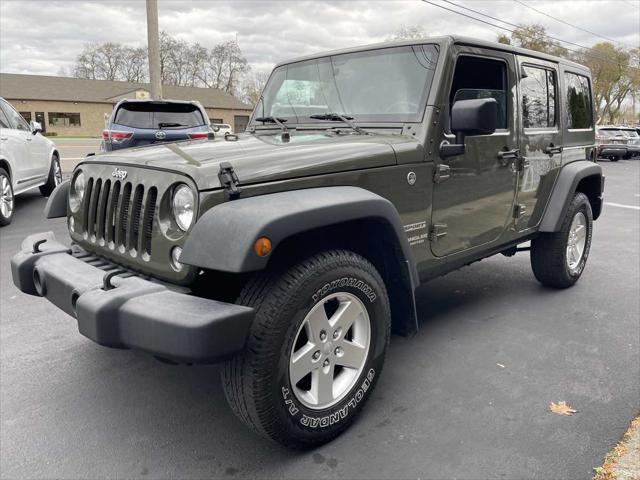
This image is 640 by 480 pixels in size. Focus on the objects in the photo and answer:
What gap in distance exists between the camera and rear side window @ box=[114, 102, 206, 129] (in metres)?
8.96

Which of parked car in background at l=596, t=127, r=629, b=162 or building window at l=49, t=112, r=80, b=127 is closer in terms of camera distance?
parked car in background at l=596, t=127, r=629, b=162

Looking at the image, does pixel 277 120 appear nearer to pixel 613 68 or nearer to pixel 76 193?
pixel 76 193

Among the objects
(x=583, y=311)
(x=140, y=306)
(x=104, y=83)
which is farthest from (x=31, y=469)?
(x=104, y=83)

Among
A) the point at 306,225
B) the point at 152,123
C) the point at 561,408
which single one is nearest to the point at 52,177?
the point at 152,123

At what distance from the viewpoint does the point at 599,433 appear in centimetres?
262

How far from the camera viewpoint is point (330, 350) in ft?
8.21

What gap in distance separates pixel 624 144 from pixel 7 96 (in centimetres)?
4930

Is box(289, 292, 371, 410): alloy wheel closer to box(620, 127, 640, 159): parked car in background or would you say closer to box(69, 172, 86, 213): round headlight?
box(69, 172, 86, 213): round headlight

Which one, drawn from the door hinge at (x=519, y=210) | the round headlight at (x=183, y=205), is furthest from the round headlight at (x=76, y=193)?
the door hinge at (x=519, y=210)

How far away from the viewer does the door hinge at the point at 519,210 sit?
3979 millimetres

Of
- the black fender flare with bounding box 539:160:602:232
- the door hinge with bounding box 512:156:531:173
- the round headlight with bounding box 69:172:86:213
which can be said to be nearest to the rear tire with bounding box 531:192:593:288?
the black fender flare with bounding box 539:160:602:232

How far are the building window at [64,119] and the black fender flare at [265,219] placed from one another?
56.0 m

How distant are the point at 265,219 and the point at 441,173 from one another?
1447mm

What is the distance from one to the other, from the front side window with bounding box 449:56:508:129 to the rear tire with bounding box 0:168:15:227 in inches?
258
